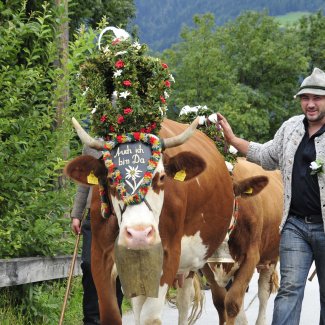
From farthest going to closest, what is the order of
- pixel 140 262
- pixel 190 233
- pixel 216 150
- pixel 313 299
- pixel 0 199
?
pixel 313 299 → pixel 216 150 → pixel 0 199 → pixel 190 233 → pixel 140 262

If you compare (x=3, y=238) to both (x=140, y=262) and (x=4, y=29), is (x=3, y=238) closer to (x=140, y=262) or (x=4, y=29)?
(x=4, y=29)

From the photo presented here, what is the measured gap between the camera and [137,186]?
5.97 metres

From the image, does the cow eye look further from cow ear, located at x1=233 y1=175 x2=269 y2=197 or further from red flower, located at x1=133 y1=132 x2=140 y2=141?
cow ear, located at x1=233 y1=175 x2=269 y2=197

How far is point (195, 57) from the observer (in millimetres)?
40000

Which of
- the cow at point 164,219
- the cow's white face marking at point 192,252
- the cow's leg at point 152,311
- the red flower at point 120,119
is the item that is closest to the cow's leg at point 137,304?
the cow at point 164,219

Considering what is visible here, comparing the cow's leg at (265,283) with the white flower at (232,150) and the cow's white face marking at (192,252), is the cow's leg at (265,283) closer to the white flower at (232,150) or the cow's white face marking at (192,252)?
the white flower at (232,150)

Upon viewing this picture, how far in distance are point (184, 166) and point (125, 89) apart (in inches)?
28.1

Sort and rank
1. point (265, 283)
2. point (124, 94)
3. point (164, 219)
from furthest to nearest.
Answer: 1. point (265, 283)
2. point (164, 219)
3. point (124, 94)

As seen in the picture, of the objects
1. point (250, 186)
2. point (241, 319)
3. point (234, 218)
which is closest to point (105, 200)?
point (234, 218)

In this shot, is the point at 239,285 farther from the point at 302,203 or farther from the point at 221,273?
the point at 302,203

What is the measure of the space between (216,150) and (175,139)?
219 cm

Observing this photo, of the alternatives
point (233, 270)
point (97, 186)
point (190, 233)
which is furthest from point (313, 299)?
point (97, 186)

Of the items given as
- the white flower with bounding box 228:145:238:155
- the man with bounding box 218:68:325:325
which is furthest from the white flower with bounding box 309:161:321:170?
the white flower with bounding box 228:145:238:155

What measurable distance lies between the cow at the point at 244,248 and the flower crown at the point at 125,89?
8.34 ft
